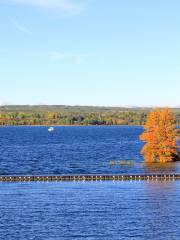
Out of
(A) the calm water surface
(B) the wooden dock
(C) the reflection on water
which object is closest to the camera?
(A) the calm water surface

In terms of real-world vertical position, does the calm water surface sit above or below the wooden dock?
below

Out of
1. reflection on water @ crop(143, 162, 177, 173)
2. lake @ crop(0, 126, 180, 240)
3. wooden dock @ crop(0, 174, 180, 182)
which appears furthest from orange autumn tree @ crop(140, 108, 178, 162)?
wooden dock @ crop(0, 174, 180, 182)

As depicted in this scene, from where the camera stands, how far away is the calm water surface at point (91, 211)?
6438 cm

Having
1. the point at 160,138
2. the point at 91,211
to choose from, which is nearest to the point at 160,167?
the point at 160,138

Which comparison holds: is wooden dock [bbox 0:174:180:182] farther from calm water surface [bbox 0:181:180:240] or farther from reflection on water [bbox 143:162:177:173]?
reflection on water [bbox 143:162:177:173]

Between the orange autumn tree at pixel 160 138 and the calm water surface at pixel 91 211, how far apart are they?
41128 mm

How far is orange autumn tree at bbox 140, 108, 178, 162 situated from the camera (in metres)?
145

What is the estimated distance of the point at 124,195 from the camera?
89.6m

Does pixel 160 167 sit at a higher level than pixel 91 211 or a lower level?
higher

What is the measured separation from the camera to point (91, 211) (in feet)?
250

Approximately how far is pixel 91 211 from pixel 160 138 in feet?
233

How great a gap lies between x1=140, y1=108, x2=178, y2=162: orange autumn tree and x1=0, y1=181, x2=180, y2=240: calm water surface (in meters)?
41.1

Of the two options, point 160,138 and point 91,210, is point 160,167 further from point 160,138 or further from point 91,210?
point 91,210

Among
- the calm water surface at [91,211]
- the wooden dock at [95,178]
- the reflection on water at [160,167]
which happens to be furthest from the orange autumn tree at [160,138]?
the calm water surface at [91,211]
